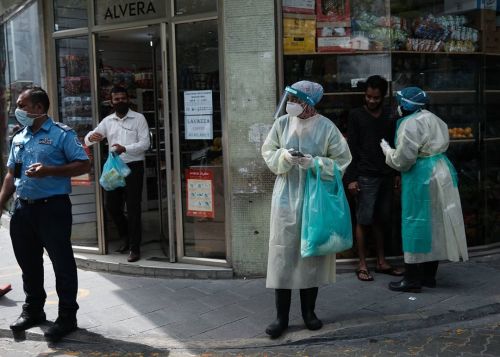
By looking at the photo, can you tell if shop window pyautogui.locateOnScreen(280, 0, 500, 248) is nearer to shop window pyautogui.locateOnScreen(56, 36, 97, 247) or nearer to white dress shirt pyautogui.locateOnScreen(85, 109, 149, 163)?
white dress shirt pyautogui.locateOnScreen(85, 109, 149, 163)

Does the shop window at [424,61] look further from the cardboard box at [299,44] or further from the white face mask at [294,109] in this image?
the white face mask at [294,109]

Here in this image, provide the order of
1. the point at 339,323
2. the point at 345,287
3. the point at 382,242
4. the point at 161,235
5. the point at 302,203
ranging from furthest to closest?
the point at 161,235
the point at 382,242
the point at 345,287
the point at 339,323
the point at 302,203

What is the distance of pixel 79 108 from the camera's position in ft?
23.9

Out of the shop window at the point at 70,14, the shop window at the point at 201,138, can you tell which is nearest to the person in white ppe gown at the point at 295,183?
the shop window at the point at 201,138

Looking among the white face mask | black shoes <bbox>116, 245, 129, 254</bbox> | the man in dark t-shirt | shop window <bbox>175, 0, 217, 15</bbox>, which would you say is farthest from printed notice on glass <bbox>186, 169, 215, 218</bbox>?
the white face mask

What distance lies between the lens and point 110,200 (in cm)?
714

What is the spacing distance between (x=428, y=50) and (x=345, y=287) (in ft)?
9.11

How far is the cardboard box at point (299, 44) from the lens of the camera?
20.1 ft

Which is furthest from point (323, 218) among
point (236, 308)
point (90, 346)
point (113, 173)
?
point (113, 173)

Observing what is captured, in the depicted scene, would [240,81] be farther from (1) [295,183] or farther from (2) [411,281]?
(2) [411,281]

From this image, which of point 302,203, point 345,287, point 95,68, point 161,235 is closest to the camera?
point 302,203

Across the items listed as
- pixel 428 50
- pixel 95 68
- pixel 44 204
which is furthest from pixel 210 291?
pixel 428 50

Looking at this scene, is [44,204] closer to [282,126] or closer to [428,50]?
[282,126]

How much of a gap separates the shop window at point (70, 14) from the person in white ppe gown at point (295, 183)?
3.49m
